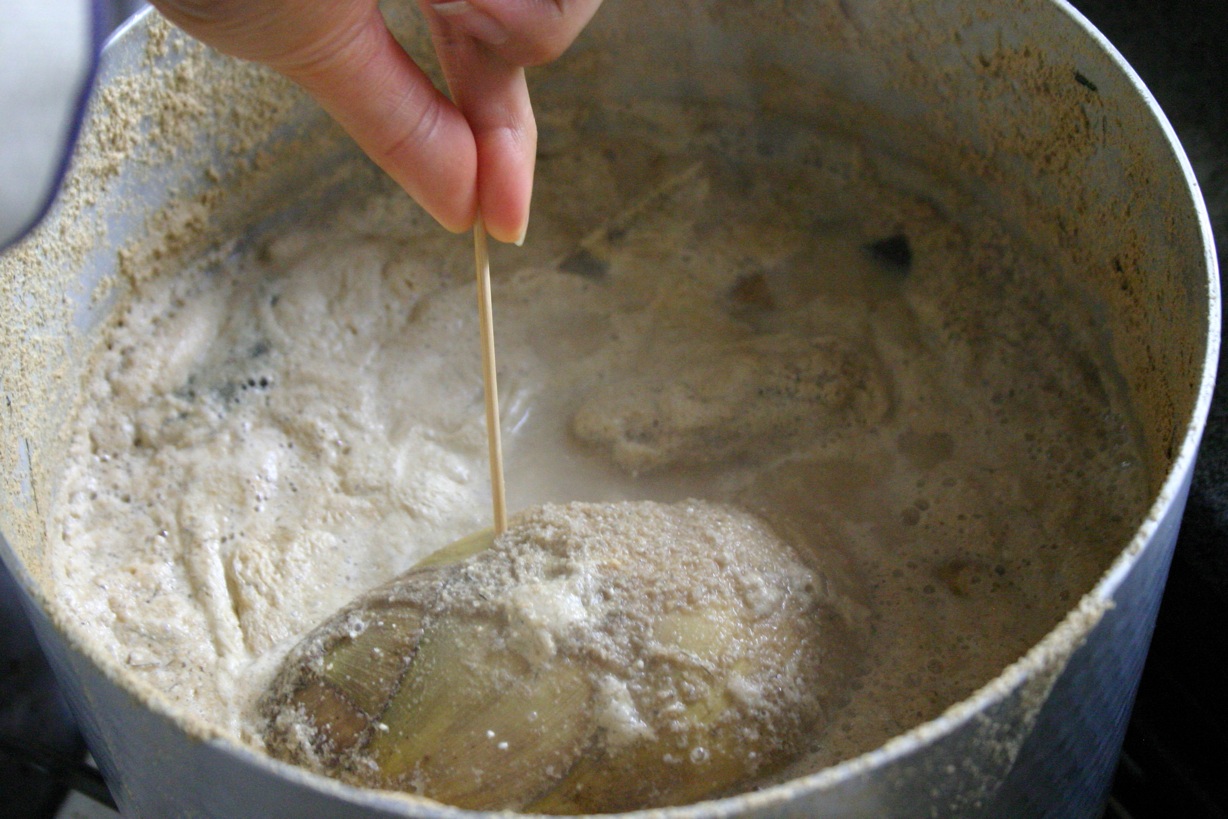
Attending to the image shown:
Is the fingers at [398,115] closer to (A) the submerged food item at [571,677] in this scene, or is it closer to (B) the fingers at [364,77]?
(B) the fingers at [364,77]

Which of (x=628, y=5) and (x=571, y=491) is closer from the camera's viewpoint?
(x=571, y=491)

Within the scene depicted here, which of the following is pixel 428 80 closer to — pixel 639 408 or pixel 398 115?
pixel 398 115

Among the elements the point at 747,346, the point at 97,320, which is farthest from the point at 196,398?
the point at 747,346

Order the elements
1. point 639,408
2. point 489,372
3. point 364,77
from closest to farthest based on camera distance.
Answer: point 364,77 < point 489,372 < point 639,408

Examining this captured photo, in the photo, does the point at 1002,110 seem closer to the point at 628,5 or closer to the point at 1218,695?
the point at 628,5

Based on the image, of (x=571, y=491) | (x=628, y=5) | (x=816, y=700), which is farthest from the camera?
(x=628, y=5)

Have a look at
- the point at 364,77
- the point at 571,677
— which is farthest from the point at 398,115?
the point at 571,677

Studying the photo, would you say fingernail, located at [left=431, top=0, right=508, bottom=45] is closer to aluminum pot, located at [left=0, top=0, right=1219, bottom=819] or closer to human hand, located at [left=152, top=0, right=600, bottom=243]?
human hand, located at [left=152, top=0, right=600, bottom=243]

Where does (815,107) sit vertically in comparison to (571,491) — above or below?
above
